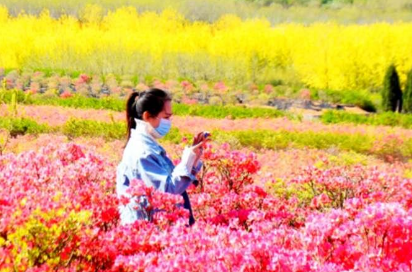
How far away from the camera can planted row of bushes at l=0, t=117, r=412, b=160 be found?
420 inches

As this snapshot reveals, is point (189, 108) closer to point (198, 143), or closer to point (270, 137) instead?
point (270, 137)

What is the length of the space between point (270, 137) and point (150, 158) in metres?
7.94

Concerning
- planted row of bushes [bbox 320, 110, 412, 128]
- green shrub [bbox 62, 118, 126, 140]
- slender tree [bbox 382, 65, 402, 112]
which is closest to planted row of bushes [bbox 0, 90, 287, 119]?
planted row of bushes [bbox 320, 110, 412, 128]

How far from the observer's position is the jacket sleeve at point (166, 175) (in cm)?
317

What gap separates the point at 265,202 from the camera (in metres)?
3.88

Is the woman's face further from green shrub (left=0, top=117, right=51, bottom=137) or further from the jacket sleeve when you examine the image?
green shrub (left=0, top=117, right=51, bottom=137)

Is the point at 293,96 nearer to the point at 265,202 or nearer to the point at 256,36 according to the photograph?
the point at 256,36

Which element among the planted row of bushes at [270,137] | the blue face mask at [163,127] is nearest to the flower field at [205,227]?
the blue face mask at [163,127]

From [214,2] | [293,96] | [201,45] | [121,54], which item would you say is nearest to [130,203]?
[293,96]

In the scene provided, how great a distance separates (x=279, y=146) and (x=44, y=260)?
8899mm

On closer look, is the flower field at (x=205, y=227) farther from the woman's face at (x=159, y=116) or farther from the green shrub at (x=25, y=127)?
the green shrub at (x=25, y=127)

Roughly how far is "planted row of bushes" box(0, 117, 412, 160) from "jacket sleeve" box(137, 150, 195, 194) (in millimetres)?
7310

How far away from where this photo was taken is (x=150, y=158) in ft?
10.7

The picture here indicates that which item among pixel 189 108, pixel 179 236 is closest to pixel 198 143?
pixel 179 236
